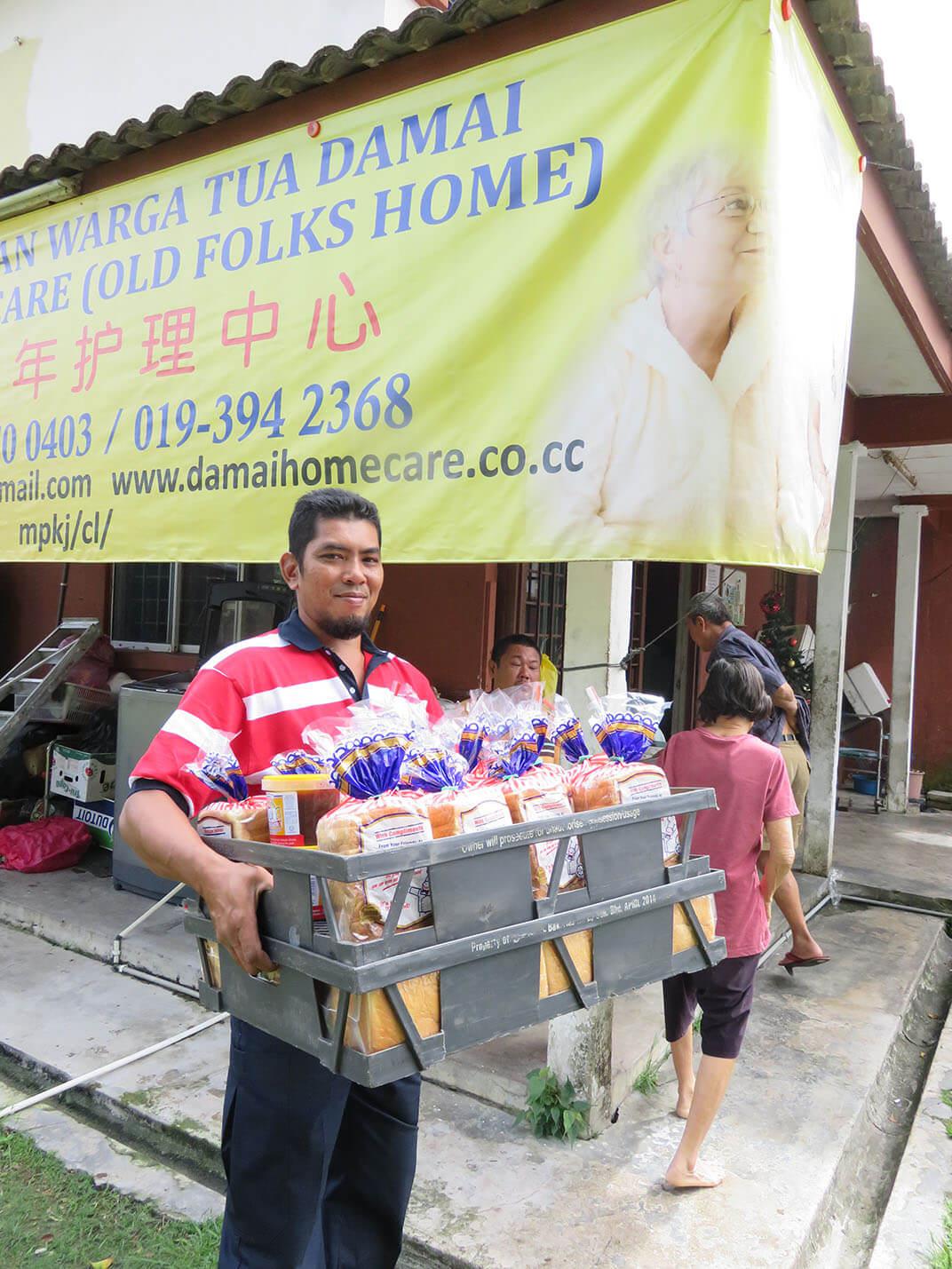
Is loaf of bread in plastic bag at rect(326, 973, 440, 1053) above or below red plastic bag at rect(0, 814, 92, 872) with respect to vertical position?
above

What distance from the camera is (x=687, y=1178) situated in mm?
2797

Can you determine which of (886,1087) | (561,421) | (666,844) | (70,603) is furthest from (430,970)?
(70,603)

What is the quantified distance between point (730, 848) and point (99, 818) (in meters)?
4.66

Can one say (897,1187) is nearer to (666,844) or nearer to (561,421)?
(666,844)

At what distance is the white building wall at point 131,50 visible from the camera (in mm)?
6523

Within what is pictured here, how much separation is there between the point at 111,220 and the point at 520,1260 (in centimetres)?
384

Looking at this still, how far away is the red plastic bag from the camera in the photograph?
5734 millimetres

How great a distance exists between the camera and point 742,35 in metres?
2.22

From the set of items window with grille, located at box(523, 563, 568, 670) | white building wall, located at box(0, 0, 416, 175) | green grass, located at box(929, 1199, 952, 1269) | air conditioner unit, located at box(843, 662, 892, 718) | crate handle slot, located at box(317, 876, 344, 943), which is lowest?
green grass, located at box(929, 1199, 952, 1269)

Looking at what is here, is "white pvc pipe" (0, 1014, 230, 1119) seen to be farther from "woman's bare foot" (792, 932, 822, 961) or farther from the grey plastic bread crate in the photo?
"woman's bare foot" (792, 932, 822, 961)

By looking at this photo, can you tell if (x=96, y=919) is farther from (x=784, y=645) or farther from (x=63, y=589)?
(x=784, y=645)

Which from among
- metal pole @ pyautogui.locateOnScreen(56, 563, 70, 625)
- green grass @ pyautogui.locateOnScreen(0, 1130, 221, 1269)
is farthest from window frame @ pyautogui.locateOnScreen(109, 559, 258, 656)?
green grass @ pyautogui.locateOnScreen(0, 1130, 221, 1269)

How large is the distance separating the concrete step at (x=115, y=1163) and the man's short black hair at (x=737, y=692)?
222 cm

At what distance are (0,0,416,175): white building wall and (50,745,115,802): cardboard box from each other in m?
4.93
